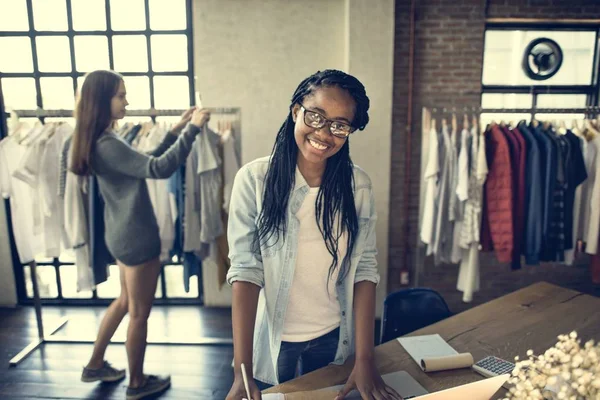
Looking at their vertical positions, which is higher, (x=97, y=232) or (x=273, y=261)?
(x=273, y=261)

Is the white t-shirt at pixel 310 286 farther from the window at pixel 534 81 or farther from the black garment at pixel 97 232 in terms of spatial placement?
the window at pixel 534 81

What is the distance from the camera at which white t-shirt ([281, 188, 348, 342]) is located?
1.40m

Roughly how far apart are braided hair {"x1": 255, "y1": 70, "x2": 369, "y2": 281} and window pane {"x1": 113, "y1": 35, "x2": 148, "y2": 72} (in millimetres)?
2890

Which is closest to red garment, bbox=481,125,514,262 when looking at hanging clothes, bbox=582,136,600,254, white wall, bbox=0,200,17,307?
hanging clothes, bbox=582,136,600,254

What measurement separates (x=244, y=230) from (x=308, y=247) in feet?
0.67

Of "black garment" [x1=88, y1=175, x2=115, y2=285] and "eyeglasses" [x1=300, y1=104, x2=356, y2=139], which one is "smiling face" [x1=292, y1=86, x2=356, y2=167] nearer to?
"eyeglasses" [x1=300, y1=104, x2=356, y2=139]

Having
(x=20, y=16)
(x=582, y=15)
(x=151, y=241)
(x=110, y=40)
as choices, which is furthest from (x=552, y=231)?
(x=20, y=16)

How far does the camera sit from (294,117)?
1383mm

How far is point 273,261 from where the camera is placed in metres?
1.39

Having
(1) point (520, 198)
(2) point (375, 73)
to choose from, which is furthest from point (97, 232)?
(1) point (520, 198)

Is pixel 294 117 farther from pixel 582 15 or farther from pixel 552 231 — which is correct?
pixel 582 15

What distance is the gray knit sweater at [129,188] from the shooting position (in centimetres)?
234

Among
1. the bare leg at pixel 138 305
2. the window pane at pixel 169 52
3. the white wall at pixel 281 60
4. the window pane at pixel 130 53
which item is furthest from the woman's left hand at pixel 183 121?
the window pane at pixel 130 53

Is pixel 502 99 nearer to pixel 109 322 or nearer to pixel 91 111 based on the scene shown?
pixel 91 111
